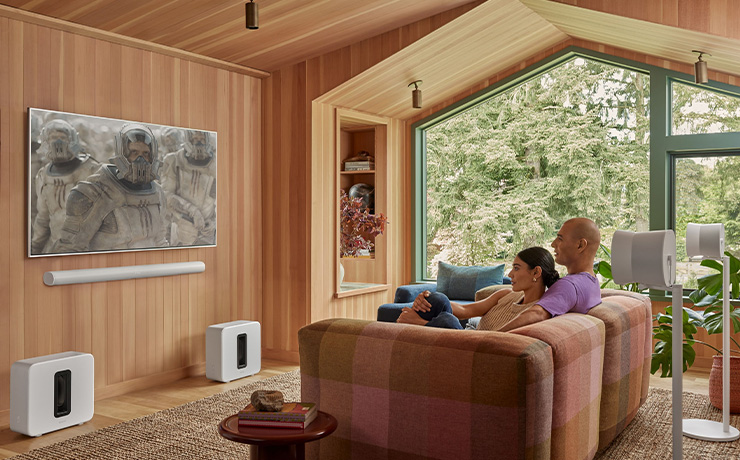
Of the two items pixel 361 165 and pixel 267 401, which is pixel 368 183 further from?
pixel 267 401

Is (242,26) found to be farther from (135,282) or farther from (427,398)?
(427,398)

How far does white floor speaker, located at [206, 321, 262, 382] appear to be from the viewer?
500 cm

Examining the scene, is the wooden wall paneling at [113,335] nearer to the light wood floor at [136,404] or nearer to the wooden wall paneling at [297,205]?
the light wood floor at [136,404]

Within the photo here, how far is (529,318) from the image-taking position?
281 cm

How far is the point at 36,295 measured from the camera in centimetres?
410

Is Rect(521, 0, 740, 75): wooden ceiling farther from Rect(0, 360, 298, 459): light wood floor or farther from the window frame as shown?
Rect(0, 360, 298, 459): light wood floor

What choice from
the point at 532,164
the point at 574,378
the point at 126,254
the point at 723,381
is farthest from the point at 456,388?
the point at 532,164

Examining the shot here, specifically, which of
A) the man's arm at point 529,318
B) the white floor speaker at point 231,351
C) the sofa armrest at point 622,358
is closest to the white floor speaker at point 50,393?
the white floor speaker at point 231,351

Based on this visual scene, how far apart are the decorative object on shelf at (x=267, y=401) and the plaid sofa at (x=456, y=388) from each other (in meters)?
0.31

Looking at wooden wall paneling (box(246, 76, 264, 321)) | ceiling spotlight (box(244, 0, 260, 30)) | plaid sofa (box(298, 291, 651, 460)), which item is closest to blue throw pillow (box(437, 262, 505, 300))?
wooden wall paneling (box(246, 76, 264, 321))

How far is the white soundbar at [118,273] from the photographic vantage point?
13.7 ft

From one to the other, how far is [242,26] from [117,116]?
1.10m

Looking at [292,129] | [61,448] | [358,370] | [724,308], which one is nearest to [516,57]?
[292,129]

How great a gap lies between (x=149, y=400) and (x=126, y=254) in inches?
41.3
